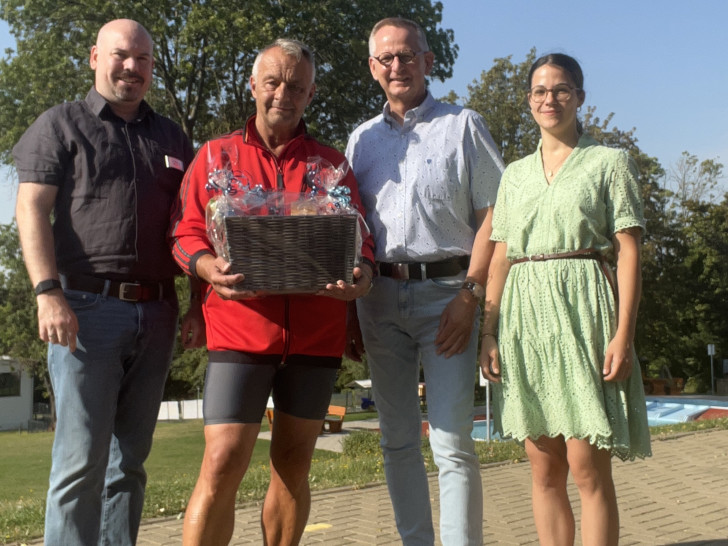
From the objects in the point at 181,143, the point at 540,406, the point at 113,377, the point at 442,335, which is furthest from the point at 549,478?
the point at 181,143

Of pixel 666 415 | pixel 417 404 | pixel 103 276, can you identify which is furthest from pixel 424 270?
pixel 666 415

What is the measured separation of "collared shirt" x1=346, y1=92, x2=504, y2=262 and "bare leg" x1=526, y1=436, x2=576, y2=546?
993mm

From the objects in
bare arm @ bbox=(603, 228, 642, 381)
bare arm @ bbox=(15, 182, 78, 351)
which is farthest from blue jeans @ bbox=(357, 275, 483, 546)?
bare arm @ bbox=(15, 182, 78, 351)

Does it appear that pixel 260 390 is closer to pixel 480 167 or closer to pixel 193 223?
pixel 193 223

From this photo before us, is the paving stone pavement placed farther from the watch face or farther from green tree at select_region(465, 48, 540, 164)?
green tree at select_region(465, 48, 540, 164)

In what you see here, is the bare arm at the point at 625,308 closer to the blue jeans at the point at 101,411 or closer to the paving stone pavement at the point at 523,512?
the paving stone pavement at the point at 523,512

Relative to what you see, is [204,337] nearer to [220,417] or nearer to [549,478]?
[220,417]

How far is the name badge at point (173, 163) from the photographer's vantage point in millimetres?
3842

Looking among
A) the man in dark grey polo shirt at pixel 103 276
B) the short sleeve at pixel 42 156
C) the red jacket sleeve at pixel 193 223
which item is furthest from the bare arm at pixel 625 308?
the short sleeve at pixel 42 156

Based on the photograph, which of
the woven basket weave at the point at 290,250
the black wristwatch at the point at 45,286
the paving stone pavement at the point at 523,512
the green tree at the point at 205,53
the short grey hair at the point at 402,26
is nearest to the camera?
the woven basket weave at the point at 290,250

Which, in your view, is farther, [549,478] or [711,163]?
[711,163]

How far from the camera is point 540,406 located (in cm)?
367

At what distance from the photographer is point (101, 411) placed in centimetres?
359

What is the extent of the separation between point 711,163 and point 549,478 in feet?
164
